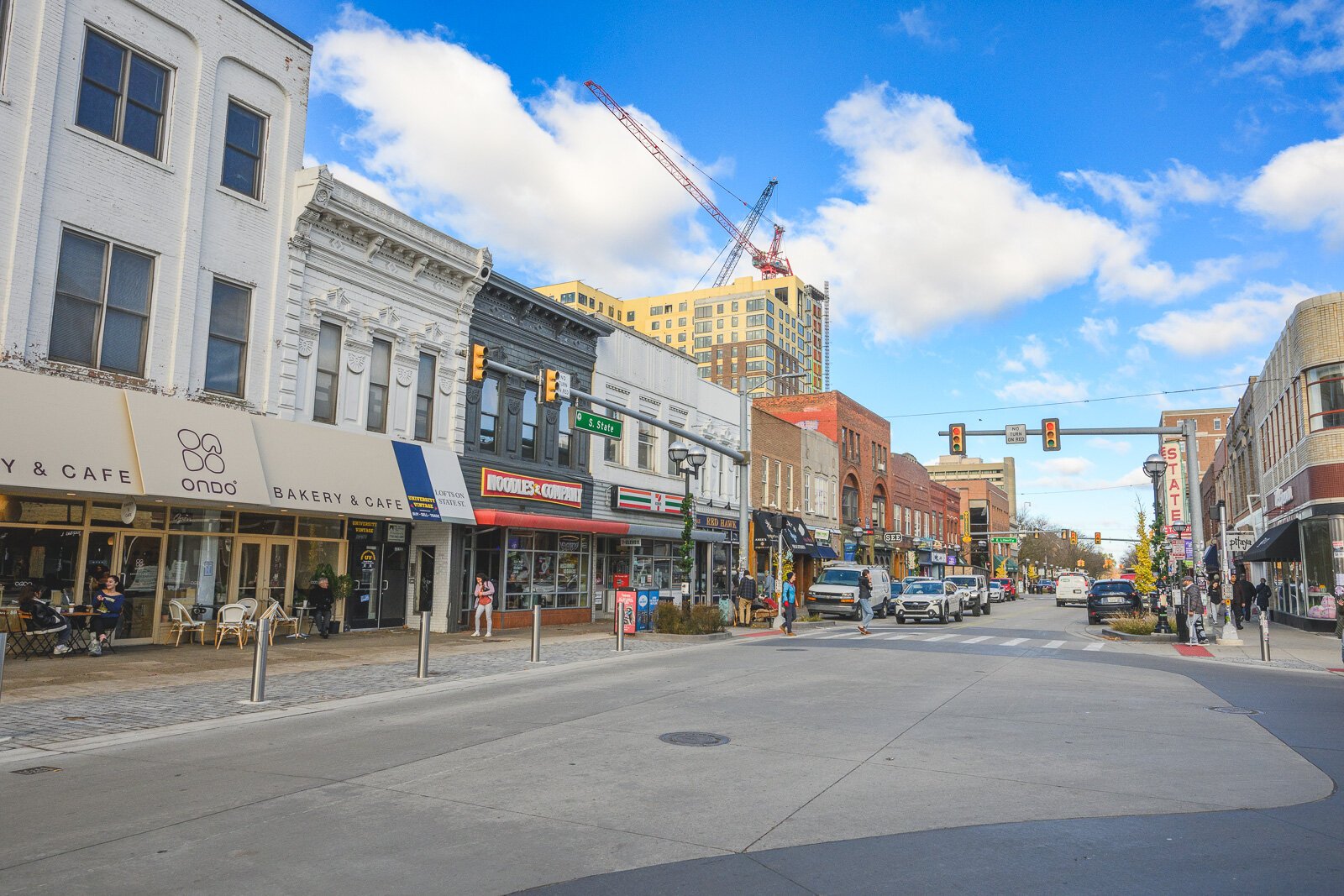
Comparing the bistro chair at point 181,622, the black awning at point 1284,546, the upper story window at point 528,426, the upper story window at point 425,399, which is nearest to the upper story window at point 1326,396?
the black awning at point 1284,546

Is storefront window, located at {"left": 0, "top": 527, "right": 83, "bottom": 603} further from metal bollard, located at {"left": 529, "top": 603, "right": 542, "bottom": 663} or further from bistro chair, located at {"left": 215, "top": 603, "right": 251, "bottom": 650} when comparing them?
metal bollard, located at {"left": 529, "top": 603, "right": 542, "bottom": 663}

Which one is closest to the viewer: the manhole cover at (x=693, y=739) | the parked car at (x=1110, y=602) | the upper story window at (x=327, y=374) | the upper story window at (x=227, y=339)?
the manhole cover at (x=693, y=739)

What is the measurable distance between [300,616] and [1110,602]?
93.9ft

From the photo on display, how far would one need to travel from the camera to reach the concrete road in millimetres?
5301

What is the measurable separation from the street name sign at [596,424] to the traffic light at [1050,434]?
1299cm

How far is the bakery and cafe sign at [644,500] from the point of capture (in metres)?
30.8

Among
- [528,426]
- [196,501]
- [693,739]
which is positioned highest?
[528,426]

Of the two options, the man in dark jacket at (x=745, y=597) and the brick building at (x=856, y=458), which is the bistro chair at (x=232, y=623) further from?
the brick building at (x=856, y=458)

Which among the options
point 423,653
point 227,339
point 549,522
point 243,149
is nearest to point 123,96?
point 243,149

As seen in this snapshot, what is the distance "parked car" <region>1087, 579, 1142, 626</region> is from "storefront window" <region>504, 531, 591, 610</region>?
1930 centimetres

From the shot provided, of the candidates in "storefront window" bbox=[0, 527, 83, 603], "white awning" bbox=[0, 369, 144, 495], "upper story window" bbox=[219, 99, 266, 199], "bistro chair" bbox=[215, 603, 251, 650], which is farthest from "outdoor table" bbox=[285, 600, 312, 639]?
"upper story window" bbox=[219, 99, 266, 199]

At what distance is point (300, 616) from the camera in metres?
20.9

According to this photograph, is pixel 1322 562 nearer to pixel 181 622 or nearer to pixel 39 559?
pixel 181 622

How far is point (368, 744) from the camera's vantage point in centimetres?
913
